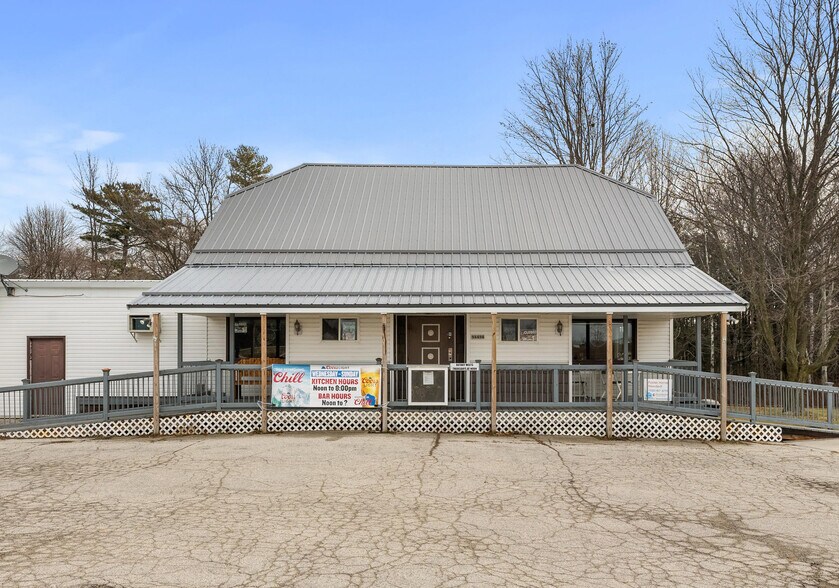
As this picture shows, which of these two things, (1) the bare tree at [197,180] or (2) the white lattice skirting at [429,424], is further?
(1) the bare tree at [197,180]

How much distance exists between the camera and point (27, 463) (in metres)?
10.2

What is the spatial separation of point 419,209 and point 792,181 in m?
12.0

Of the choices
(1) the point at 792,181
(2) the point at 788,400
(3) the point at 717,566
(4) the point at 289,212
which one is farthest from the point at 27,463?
(1) the point at 792,181

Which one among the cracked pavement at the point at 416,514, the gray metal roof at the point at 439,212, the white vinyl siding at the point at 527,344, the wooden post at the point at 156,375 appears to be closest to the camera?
the cracked pavement at the point at 416,514

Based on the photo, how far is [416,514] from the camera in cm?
744

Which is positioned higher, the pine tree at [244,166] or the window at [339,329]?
the pine tree at [244,166]

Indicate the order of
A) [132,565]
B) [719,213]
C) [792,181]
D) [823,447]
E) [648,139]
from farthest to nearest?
[648,139], [719,213], [792,181], [823,447], [132,565]

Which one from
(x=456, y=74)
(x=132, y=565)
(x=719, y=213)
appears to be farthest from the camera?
(x=456, y=74)

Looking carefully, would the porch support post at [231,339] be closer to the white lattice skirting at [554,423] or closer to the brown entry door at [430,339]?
the brown entry door at [430,339]

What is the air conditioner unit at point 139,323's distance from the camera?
1562cm

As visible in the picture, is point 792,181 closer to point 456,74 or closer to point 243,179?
point 456,74

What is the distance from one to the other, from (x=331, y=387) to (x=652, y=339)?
340 inches

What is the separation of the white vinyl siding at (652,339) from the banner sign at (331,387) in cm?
733

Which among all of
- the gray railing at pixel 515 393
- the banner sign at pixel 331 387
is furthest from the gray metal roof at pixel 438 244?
the gray railing at pixel 515 393
